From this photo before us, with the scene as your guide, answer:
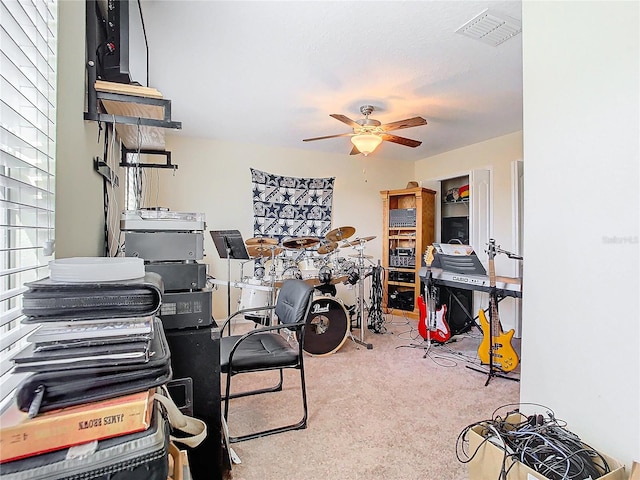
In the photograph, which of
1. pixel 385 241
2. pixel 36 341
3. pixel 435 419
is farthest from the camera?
pixel 385 241

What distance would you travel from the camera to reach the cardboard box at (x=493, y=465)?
4.00 ft

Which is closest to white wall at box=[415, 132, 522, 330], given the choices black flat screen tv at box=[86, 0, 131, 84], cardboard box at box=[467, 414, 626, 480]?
cardboard box at box=[467, 414, 626, 480]

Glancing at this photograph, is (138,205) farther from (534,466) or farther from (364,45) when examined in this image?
(534,466)

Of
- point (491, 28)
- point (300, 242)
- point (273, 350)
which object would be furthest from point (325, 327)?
point (491, 28)

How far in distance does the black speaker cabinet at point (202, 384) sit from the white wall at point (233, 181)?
3005 mm

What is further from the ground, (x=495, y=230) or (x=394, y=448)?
(x=495, y=230)

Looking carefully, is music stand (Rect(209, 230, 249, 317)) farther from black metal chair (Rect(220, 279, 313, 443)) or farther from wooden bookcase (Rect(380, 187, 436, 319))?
wooden bookcase (Rect(380, 187, 436, 319))

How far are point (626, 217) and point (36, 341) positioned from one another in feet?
5.82

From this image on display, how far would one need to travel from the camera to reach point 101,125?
1496mm

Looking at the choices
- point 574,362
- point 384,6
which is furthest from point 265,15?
point 574,362

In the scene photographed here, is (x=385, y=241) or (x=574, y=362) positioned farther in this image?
(x=385, y=241)

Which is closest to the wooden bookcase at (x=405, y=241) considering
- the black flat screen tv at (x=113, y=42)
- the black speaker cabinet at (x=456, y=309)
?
the black speaker cabinet at (x=456, y=309)

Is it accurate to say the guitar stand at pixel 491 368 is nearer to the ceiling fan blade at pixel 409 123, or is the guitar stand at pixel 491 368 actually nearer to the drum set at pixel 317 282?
the drum set at pixel 317 282

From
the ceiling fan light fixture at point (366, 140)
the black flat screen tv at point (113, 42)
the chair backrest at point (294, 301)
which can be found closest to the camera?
Answer: the black flat screen tv at point (113, 42)
